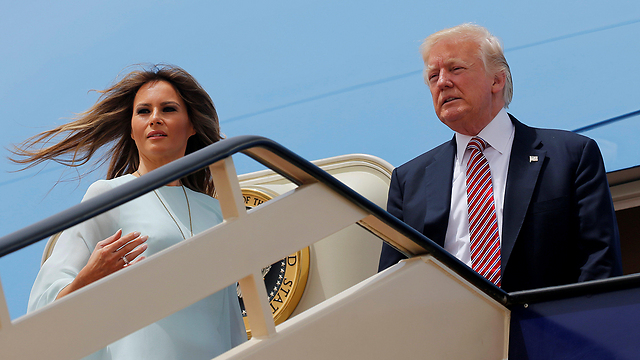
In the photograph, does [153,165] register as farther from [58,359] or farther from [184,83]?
[58,359]

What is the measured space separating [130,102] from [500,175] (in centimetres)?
116

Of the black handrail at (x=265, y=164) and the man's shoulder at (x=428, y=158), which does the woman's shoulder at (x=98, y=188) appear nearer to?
the black handrail at (x=265, y=164)

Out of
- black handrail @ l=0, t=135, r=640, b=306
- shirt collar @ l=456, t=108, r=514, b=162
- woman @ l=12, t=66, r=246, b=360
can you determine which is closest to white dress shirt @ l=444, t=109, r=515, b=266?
shirt collar @ l=456, t=108, r=514, b=162

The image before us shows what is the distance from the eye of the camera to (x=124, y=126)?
178cm

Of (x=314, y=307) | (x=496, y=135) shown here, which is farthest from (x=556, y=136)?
(x=314, y=307)

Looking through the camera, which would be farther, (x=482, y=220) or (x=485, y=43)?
(x=485, y=43)

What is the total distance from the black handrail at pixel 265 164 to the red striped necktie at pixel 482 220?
0.38 metres

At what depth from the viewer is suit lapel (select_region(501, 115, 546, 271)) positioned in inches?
64.7

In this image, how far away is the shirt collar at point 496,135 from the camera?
1.88 metres

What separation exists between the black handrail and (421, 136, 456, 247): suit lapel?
505mm

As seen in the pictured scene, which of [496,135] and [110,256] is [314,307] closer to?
[110,256]

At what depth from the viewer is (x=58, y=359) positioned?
789 millimetres

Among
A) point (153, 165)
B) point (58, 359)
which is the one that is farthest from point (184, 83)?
point (58, 359)

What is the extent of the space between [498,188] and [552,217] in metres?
0.19
